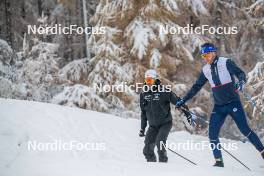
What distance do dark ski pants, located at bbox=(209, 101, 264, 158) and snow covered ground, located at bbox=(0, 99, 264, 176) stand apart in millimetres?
521

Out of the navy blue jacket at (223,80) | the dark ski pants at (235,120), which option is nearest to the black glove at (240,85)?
the navy blue jacket at (223,80)

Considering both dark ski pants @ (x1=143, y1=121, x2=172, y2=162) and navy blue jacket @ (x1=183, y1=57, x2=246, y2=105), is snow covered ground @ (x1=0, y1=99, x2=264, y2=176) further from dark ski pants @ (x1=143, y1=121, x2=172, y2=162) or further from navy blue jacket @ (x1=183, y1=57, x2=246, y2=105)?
navy blue jacket @ (x1=183, y1=57, x2=246, y2=105)

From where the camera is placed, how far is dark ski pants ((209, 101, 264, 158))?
7.70 meters

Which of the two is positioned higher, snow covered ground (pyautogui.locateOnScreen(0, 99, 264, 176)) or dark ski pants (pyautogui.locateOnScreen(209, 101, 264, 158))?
dark ski pants (pyautogui.locateOnScreen(209, 101, 264, 158))

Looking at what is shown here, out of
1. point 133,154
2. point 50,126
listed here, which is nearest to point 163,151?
point 133,154

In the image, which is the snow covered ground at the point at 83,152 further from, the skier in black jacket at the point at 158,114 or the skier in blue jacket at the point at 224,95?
the skier in blue jacket at the point at 224,95

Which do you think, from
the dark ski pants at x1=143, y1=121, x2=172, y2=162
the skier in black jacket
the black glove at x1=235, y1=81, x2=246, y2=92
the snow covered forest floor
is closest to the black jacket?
the skier in black jacket

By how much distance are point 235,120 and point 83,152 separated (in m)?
4.00

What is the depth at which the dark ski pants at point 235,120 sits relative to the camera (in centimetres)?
770

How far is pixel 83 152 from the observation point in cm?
1022

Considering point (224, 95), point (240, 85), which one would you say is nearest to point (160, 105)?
point (224, 95)

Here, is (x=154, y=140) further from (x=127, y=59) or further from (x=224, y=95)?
(x=127, y=59)

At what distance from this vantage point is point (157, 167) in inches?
298

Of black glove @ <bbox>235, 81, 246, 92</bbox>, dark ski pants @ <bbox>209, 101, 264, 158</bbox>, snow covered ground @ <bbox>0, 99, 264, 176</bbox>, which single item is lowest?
snow covered ground @ <bbox>0, 99, 264, 176</bbox>
